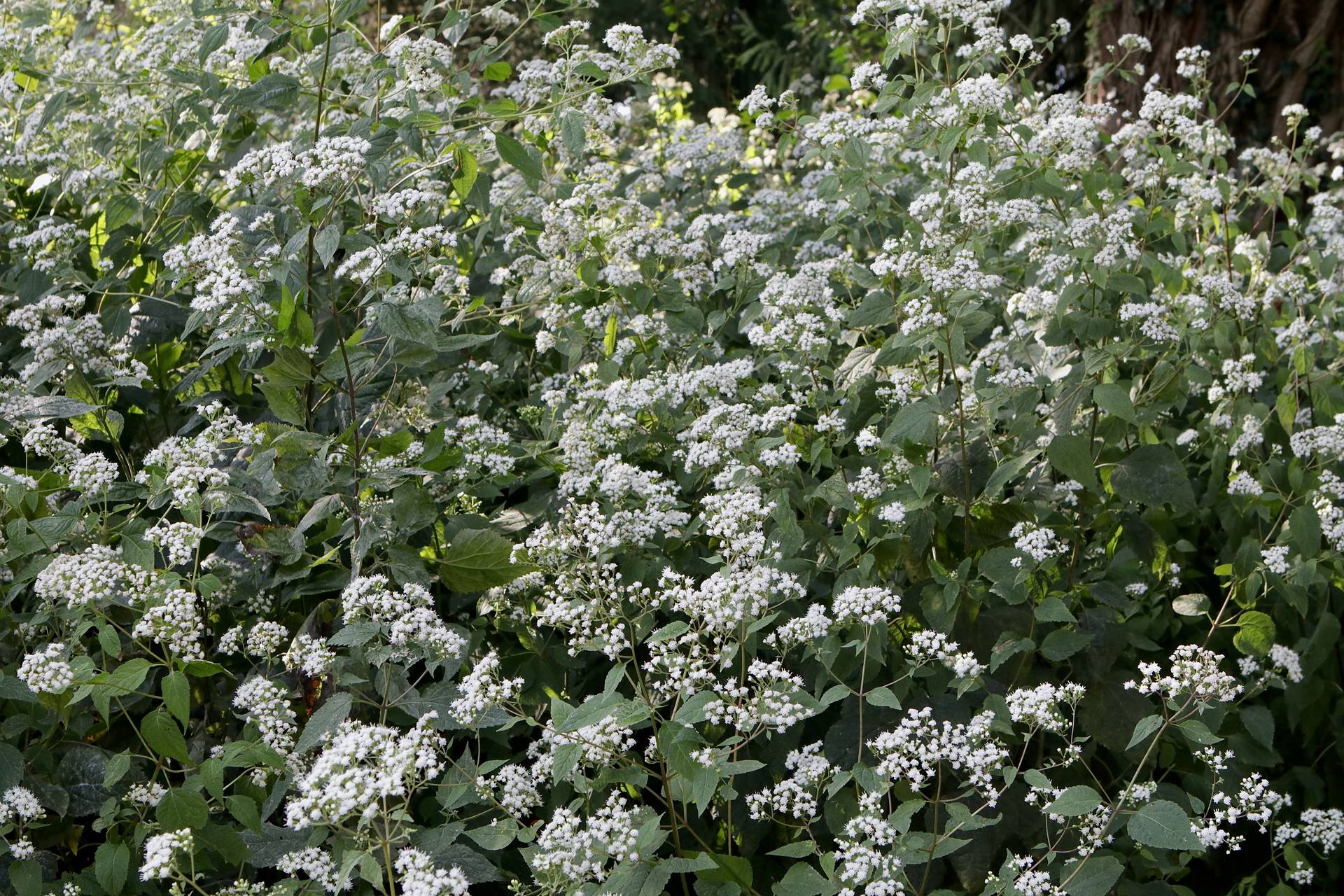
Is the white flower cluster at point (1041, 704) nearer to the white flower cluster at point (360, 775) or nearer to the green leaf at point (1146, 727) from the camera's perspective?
the green leaf at point (1146, 727)

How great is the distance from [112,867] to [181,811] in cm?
20

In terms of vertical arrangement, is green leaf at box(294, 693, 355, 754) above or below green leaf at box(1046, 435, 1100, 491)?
below

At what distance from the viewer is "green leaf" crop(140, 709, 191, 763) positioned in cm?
234

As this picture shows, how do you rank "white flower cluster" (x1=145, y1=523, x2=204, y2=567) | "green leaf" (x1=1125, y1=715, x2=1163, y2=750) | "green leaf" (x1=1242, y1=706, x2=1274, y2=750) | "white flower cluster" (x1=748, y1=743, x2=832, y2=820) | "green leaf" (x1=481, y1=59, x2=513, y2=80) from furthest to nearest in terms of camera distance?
"green leaf" (x1=481, y1=59, x2=513, y2=80), "green leaf" (x1=1242, y1=706, x2=1274, y2=750), "white flower cluster" (x1=145, y1=523, x2=204, y2=567), "white flower cluster" (x1=748, y1=743, x2=832, y2=820), "green leaf" (x1=1125, y1=715, x2=1163, y2=750)

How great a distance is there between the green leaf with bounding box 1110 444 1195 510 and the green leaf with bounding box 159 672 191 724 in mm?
2088

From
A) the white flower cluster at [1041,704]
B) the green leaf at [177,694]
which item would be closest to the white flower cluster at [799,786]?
the white flower cluster at [1041,704]

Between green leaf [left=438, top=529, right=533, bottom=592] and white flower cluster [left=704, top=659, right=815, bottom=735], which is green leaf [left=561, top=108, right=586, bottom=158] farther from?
white flower cluster [left=704, top=659, right=815, bottom=735]

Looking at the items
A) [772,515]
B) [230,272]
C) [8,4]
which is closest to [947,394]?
[772,515]

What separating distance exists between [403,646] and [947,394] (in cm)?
138

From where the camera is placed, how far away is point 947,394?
2842mm

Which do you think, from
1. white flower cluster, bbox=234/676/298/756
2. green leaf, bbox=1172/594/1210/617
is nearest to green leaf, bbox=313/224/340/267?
white flower cluster, bbox=234/676/298/756

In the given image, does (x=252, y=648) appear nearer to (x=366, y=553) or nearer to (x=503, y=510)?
(x=366, y=553)

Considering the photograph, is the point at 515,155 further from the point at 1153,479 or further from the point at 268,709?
the point at 1153,479

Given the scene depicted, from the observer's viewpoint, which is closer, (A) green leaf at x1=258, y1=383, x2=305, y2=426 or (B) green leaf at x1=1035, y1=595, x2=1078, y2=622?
(B) green leaf at x1=1035, y1=595, x2=1078, y2=622
